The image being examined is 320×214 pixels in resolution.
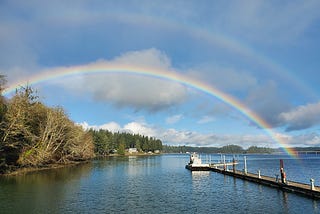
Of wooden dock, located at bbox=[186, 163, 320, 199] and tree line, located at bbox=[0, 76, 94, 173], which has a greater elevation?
tree line, located at bbox=[0, 76, 94, 173]

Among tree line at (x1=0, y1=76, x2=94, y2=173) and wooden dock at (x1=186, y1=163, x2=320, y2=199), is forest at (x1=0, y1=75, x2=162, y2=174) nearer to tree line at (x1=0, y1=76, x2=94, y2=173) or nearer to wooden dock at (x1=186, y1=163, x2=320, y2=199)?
tree line at (x1=0, y1=76, x2=94, y2=173)

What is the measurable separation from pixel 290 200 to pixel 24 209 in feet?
82.3

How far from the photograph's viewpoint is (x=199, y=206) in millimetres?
28859

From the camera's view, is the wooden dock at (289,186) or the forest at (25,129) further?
the forest at (25,129)

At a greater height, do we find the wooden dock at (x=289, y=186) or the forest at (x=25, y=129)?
the forest at (x=25, y=129)

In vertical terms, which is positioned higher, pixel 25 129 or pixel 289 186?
pixel 25 129

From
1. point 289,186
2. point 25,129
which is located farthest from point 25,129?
point 289,186

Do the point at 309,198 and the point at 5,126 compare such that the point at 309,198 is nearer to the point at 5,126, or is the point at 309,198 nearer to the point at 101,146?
the point at 5,126

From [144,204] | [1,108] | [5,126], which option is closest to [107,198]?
[144,204]

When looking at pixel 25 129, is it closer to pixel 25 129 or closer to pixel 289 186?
pixel 25 129

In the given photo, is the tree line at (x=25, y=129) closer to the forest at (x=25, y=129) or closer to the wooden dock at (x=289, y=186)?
the forest at (x=25, y=129)

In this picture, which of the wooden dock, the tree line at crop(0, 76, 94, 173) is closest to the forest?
the tree line at crop(0, 76, 94, 173)

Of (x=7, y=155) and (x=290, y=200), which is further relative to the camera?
(x=7, y=155)

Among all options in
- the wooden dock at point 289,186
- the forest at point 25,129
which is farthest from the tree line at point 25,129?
the wooden dock at point 289,186
